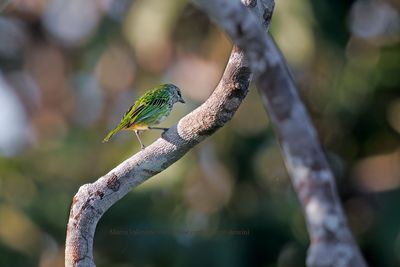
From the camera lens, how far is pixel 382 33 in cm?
1614

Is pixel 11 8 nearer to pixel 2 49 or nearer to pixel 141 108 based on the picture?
pixel 2 49

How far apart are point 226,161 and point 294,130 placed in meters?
11.7

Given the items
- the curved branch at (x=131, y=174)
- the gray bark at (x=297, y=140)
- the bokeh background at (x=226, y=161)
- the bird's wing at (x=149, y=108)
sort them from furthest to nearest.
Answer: the bokeh background at (x=226, y=161), the bird's wing at (x=149, y=108), the curved branch at (x=131, y=174), the gray bark at (x=297, y=140)

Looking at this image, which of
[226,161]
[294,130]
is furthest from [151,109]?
[226,161]

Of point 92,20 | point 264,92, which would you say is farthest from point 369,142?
point 264,92

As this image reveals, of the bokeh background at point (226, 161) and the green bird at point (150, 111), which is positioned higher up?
the green bird at point (150, 111)

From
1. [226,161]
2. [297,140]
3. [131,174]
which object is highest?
[297,140]

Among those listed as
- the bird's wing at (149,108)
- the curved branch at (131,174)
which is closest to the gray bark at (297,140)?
the curved branch at (131,174)

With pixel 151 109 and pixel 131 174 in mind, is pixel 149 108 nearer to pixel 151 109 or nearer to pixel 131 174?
pixel 151 109

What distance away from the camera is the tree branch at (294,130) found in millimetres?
3656

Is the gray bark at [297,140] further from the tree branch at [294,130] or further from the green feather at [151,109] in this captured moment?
the green feather at [151,109]

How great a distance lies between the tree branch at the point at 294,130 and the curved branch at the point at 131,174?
1181mm

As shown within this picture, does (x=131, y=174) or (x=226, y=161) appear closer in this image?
(x=131, y=174)

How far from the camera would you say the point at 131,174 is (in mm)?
5285
